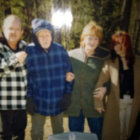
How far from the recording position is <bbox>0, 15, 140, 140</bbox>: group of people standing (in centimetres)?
241

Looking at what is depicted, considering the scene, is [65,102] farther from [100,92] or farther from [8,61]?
[8,61]

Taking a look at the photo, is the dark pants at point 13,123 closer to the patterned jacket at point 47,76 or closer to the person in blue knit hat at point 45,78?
the person in blue knit hat at point 45,78

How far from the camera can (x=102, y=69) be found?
257 centimetres

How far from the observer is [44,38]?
2.40 metres

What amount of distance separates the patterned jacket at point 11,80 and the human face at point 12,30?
7cm

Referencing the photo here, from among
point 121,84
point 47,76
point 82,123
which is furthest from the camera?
point 82,123

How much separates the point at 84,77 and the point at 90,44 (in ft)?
1.50

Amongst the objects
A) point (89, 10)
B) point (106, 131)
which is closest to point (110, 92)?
point (106, 131)

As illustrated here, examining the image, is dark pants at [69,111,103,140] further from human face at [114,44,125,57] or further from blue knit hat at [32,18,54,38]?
blue knit hat at [32,18,54,38]

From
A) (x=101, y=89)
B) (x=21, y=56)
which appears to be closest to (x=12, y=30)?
(x=21, y=56)

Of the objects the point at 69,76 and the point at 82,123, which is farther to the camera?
the point at 82,123

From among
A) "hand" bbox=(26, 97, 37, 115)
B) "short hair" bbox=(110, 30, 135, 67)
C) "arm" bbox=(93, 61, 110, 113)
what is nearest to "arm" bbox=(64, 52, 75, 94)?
"arm" bbox=(93, 61, 110, 113)

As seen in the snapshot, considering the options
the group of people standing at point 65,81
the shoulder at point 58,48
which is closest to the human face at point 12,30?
the group of people standing at point 65,81

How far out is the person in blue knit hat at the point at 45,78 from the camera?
242cm
